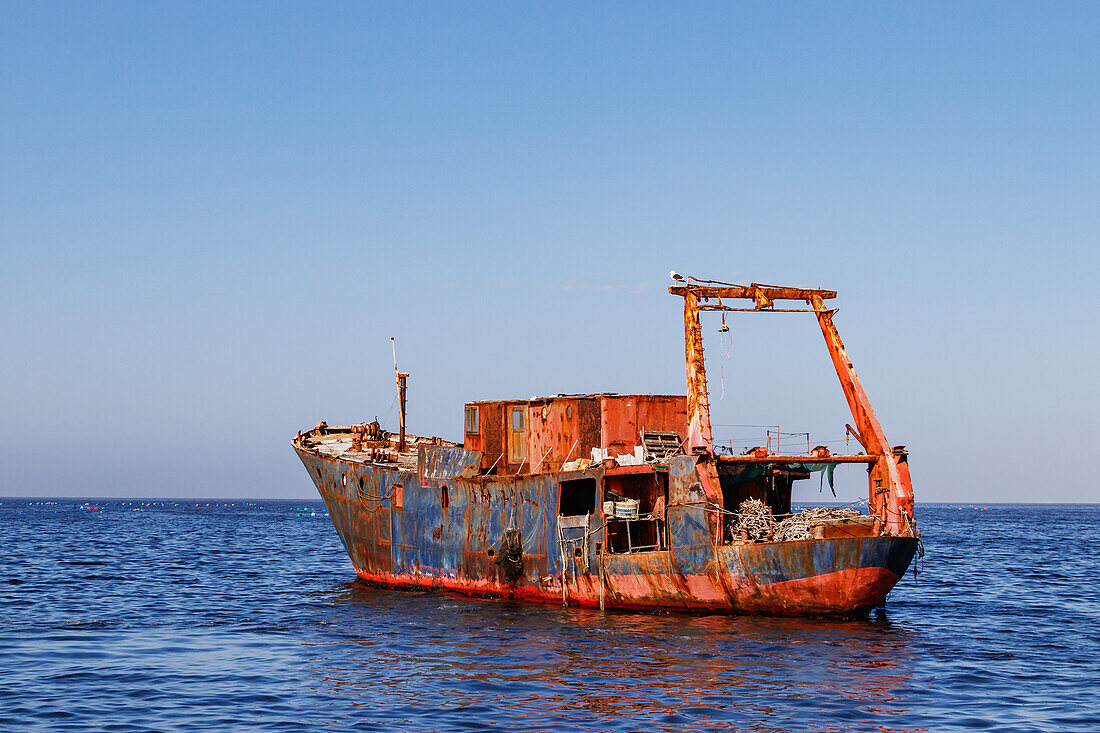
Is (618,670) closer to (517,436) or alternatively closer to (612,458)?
(612,458)

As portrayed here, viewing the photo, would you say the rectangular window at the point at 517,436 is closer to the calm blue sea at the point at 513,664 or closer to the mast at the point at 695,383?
the calm blue sea at the point at 513,664

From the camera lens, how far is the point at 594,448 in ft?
106

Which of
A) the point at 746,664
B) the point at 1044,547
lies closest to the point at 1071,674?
the point at 746,664

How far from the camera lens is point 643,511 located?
31562mm

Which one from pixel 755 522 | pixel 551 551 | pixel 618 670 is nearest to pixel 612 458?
pixel 551 551

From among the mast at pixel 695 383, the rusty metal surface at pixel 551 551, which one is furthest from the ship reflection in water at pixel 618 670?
the mast at pixel 695 383

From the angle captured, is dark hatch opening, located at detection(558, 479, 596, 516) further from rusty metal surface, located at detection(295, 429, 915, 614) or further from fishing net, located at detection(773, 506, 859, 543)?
fishing net, located at detection(773, 506, 859, 543)

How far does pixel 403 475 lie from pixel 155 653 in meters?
12.6

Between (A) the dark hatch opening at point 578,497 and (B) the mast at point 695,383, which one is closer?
(B) the mast at point 695,383

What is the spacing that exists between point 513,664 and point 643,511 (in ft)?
30.4

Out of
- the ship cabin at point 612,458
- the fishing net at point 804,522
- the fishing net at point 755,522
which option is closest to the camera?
the fishing net at point 804,522

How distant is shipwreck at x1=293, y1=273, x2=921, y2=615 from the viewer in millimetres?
27250

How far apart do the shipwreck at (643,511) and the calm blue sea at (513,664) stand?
1008 millimetres

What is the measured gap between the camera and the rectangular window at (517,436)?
3475 cm
